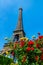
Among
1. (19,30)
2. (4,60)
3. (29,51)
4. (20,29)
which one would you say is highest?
(20,29)

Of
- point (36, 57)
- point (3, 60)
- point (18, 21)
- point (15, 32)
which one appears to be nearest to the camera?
point (36, 57)

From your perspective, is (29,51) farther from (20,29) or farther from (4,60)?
(20,29)

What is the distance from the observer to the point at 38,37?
35.7ft

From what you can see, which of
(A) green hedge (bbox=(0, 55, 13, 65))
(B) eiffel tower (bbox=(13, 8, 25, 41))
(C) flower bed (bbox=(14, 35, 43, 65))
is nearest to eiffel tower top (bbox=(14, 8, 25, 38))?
(B) eiffel tower (bbox=(13, 8, 25, 41))

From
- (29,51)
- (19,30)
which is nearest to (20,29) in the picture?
(19,30)

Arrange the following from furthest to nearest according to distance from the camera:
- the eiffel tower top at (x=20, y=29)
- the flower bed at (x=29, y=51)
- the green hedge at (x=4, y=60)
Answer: the eiffel tower top at (x=20, y=29)
the green hedge at (x=4, y=60)
the flower bed at (x=29, y=51)

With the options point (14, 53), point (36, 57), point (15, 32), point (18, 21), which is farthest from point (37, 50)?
point (18, 21)

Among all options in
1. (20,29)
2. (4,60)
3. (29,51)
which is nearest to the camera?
(29,51)

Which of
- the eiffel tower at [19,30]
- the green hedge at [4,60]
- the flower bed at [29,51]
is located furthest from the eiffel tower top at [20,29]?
the flower bed at [29,51]

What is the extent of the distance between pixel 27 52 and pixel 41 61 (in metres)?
0.67

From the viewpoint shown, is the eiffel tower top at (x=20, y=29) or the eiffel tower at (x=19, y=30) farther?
the eiffel tower top at (x=20, y=29)

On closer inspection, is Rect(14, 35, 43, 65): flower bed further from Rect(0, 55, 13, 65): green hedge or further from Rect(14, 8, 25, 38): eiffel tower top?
Rect(14, 8, 25, 38): eiffel tower top

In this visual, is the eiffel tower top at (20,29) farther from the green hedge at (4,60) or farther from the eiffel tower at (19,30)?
the green hedge at (4,60)

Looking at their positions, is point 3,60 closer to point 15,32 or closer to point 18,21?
point 15,32
